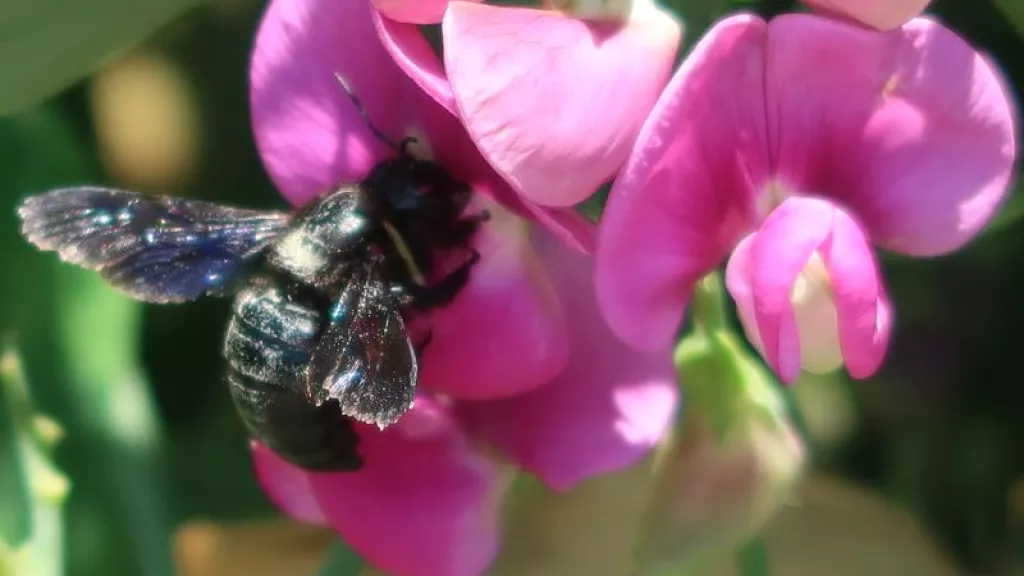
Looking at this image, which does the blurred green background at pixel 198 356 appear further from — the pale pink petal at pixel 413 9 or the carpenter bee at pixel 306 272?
the pale pink petal at pixel 413 9

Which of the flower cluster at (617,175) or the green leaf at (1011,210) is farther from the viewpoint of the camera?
the green leaf at (1011,210)

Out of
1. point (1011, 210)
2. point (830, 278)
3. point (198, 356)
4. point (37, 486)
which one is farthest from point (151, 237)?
point (198, 356)

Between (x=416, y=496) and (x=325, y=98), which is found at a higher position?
(x=325, y=98)

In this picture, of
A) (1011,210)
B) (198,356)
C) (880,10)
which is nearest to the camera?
(880,10)

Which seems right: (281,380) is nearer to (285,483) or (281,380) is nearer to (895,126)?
(285,483)

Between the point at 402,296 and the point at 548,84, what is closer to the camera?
the point at 548,84

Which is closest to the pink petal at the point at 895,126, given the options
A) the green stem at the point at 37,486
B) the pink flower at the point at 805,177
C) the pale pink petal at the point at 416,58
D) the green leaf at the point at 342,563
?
the pink flower at the point at 805,177

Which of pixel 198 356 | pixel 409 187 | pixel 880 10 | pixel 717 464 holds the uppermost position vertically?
pixel 880 10
